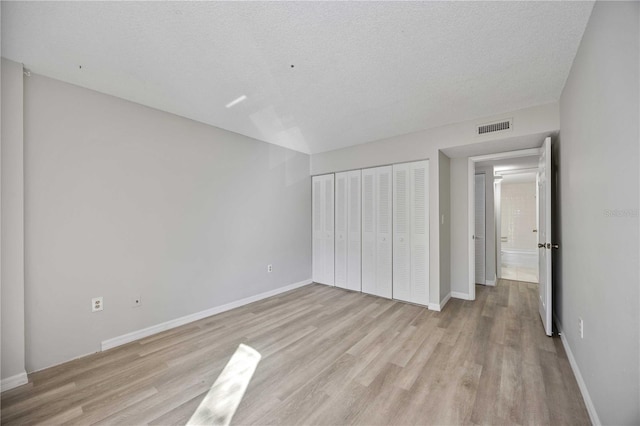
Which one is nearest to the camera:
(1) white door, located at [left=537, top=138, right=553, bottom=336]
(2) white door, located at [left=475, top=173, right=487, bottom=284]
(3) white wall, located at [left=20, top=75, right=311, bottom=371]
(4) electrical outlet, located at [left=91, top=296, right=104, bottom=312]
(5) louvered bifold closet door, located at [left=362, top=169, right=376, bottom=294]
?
(3) white wall, located at [left=20, top=75, right=311, bottom=371]

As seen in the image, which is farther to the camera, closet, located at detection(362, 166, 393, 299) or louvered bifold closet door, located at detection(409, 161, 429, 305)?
closet, located at detection(362, 166, 393, 299)

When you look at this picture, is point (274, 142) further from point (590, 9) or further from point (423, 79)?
point (590, 9)

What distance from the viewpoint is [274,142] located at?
405cm

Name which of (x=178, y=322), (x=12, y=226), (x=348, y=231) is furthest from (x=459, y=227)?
(x=12, y=226)

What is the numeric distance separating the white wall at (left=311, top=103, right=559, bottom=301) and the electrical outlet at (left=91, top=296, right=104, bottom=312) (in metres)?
3.54

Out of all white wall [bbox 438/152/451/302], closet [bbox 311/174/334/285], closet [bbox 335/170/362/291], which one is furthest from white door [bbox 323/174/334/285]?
white wall [bbox 438/152/451/302]

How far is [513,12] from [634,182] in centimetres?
122

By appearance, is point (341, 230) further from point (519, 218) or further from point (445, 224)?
point (519, 218)

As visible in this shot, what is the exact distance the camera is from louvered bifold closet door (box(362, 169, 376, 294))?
404 centimetres

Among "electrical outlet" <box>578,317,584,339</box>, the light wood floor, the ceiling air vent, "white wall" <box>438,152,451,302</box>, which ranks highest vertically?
the ceiling air vent

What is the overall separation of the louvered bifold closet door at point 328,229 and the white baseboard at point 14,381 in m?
3.61

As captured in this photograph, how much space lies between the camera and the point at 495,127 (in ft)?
9.73

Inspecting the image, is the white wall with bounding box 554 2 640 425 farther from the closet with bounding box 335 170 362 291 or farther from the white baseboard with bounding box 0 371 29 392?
the white baseboard with bounding box 0 371 29 392

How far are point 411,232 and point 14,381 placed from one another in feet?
13.6
